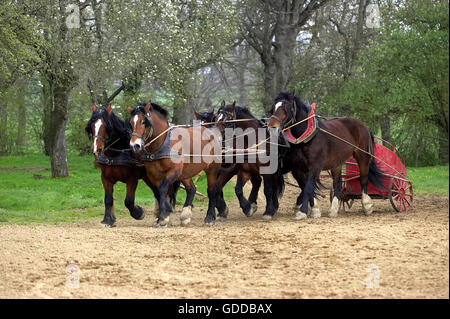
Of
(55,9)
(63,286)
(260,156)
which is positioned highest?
(55,9)

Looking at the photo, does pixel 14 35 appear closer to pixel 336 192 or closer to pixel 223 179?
pixel 223 179

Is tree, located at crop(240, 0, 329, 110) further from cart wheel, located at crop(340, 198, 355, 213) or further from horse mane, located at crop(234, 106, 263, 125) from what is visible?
horse mane, located at crop(234, 106, 263, 125)

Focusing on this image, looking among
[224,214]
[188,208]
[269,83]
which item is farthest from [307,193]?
[269,83]

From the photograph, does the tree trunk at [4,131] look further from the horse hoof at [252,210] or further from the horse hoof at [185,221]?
the horse hoof at [185,221]

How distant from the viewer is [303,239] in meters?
8.53

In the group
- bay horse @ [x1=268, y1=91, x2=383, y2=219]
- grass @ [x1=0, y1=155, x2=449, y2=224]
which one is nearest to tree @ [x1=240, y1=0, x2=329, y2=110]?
grass @ [x1=0, y1=155, x2=449, y2=224]

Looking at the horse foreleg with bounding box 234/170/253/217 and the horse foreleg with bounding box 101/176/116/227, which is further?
the horse foreleg with bounding box 234/170/253/217

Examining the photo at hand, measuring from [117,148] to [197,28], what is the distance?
39.4 feet

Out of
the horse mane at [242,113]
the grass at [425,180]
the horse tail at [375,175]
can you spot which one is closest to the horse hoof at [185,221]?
the horse mane at [242,113]

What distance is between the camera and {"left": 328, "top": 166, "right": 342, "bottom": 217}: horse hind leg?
11.5m

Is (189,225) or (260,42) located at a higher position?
(260,42)

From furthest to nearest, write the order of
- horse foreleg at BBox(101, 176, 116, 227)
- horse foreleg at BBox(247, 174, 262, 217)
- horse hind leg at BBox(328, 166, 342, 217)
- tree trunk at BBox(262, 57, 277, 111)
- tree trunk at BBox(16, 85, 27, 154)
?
tree trunk at BBox(16, 85, 27, 154)
tree trunk at BBox(262, 57, 277, 111)
horse foreleg at BBox(247, 174, 262, 217)
horse hind leg at BBox(328, 166, 342, 217)
horse foreleg at BBox(101, 176, 116, 227)
